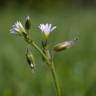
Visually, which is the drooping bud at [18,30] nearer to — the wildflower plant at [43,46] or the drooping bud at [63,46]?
A: the wildflower plant at [43,46]

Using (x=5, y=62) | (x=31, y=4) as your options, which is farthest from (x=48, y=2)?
(x=5, y=62)

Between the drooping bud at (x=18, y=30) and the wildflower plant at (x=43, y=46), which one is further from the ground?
the drooping bud at (x=18, y=30)

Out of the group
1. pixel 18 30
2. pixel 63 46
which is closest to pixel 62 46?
pixel 63 46

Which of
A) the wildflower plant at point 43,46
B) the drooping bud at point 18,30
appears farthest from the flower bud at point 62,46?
the drooping bud at point 18,30

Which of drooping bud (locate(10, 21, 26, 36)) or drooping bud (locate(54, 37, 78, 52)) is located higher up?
drooping bud (locate(10, 21, 26, 36))

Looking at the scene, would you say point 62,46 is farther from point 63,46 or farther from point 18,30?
point 18,30

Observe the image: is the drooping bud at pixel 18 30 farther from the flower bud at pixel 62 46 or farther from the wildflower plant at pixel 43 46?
the flower bud at pixel 62 46

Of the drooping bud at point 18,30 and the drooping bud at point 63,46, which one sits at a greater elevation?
the drooping bud at point 18,30

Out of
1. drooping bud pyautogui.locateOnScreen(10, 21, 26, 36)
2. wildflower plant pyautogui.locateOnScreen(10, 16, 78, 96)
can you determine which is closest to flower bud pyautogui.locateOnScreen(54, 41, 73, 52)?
wildflower plant pyautogui.locateOnScreen(10, 16, 78, 96)

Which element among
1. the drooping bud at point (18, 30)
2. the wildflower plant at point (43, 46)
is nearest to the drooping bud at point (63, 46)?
the wildflower plant at point (43, 46)

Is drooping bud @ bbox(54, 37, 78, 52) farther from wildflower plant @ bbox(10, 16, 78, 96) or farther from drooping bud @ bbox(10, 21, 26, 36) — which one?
drooping bud @ bbox(10, 21, 26, 36)

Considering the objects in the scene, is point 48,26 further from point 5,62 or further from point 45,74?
point 5,62
